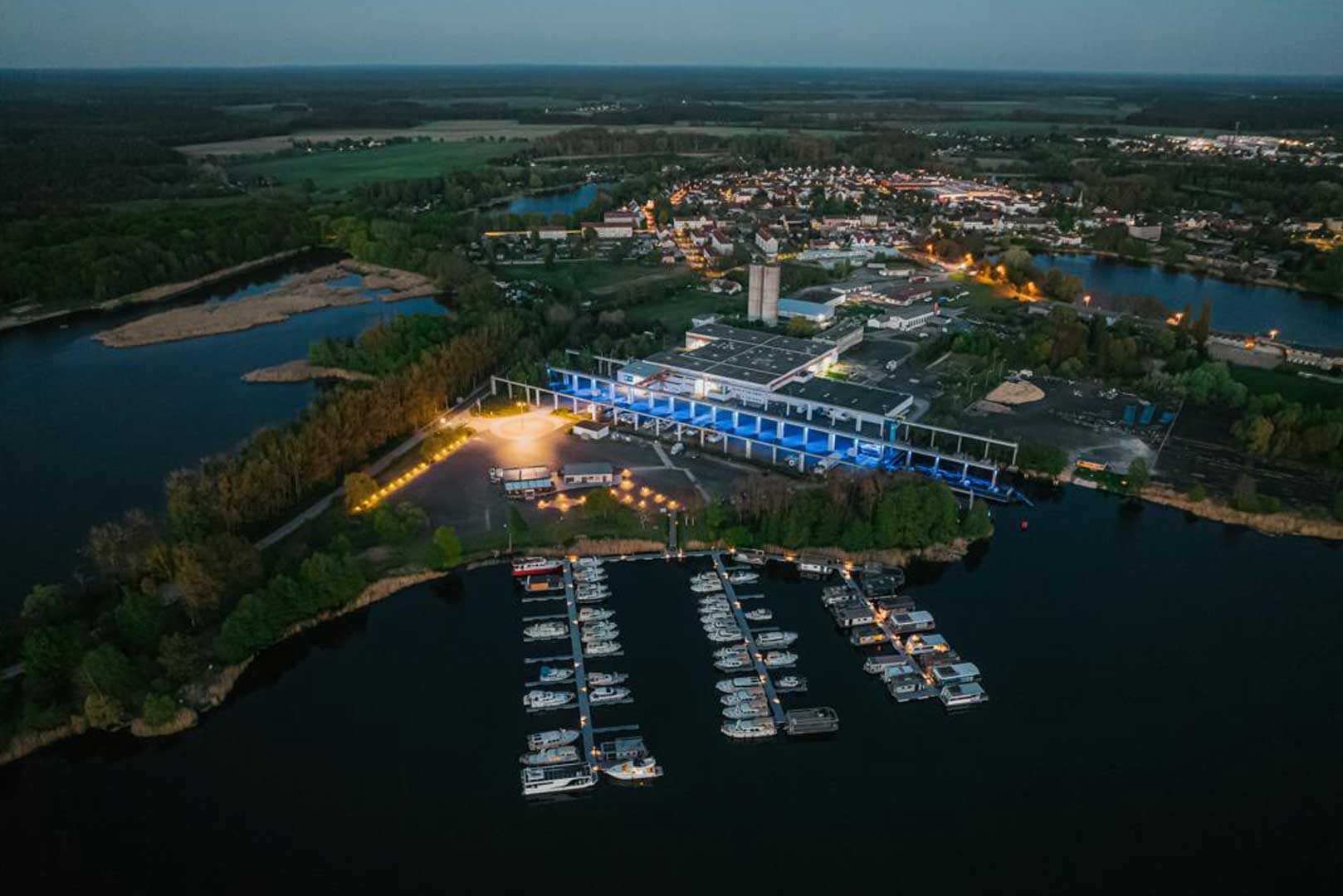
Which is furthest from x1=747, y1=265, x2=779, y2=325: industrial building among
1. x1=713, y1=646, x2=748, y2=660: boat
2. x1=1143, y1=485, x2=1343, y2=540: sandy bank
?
x1=713, y1=646, x2=748, y2=660: boat

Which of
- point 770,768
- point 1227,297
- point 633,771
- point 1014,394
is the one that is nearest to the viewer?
point 633,771

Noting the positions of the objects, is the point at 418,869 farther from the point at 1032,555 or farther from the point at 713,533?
the point at 1032,555

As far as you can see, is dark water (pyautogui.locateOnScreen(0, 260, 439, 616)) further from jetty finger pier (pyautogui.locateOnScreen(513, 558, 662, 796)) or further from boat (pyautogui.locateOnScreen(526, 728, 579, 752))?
boat (pyautogui.locateOnScreen(526, 728, 579, 752))

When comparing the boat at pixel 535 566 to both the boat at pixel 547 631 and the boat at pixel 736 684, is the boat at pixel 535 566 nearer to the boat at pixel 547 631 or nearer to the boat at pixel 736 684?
the boat at pixel 547 631

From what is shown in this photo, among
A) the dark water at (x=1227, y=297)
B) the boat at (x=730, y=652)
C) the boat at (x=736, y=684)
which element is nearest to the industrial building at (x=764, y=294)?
the dark water at (x=1227, y=297)

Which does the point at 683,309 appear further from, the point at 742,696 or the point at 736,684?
the point at 742,696

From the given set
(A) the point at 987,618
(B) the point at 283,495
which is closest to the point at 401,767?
(B) the point at 283,495

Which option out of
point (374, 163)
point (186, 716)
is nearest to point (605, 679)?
point (186, 716)
